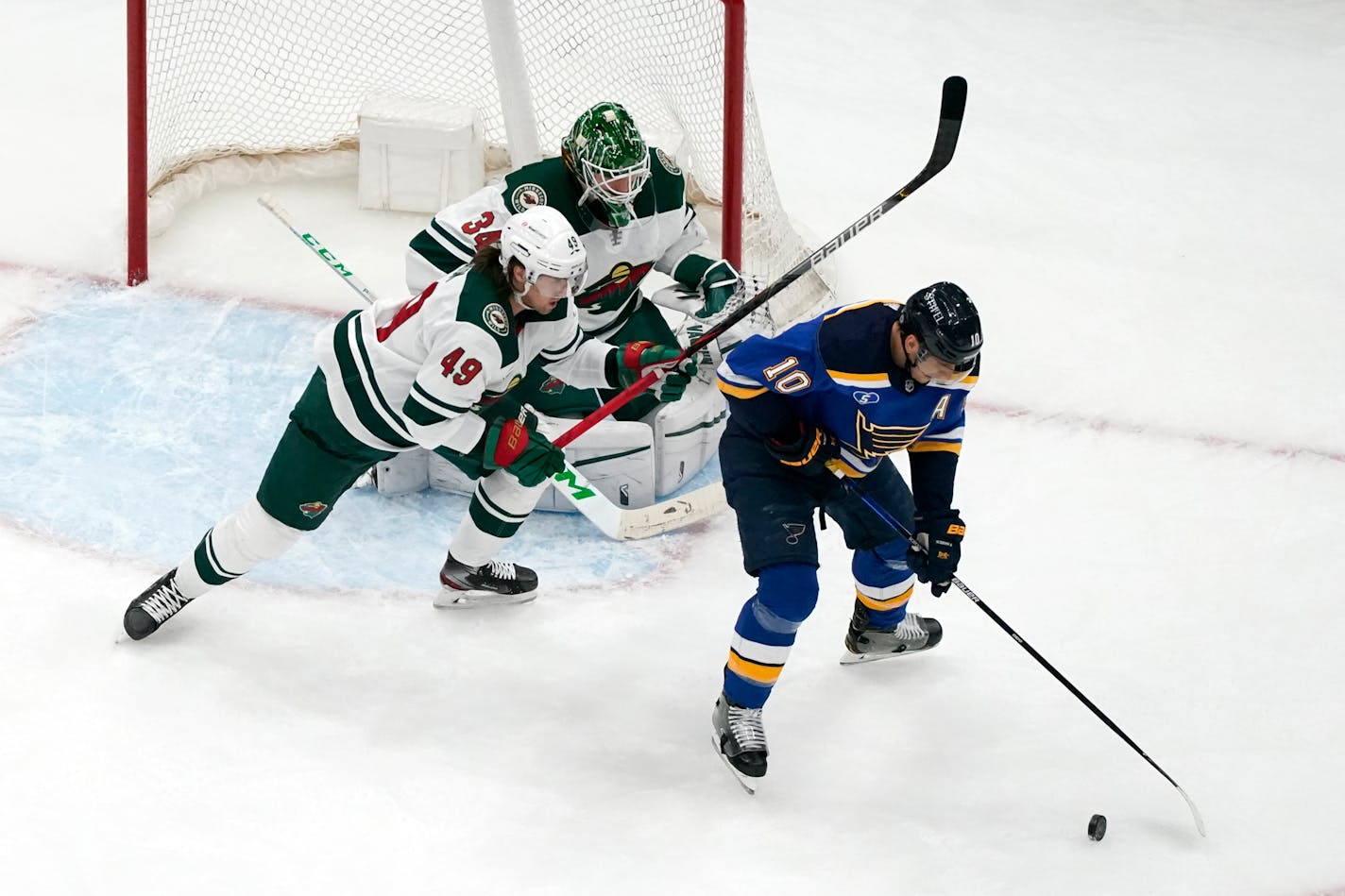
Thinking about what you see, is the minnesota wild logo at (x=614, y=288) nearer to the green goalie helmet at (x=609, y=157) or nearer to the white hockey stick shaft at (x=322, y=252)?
the green goalie helmet at (x=609, y=157)

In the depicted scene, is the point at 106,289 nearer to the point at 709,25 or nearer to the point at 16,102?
the point at 16,102

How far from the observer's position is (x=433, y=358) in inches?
114

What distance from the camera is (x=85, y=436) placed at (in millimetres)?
3971

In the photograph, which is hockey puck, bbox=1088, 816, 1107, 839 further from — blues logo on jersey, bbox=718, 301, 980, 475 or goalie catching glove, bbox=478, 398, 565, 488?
goalie catching glove, bbox=478, 398, 565, 488

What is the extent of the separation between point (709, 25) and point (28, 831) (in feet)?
8.49

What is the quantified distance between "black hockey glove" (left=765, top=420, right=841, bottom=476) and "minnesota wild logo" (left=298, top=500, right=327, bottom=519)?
86 cm

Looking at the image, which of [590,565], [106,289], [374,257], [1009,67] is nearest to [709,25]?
[374,257]

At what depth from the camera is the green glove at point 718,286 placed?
12.5 feet

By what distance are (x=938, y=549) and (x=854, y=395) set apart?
318 millimetres

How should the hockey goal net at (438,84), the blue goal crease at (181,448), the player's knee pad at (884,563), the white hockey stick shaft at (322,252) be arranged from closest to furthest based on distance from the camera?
the player's knee pad at (884,563) → the blue goal crease at (181,448) → the white hockey stick shaft at (322,252) → the hockey goal net at (438,84)

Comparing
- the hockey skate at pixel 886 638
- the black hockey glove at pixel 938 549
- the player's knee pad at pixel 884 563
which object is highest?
the black hockey glove at pixel 938 549

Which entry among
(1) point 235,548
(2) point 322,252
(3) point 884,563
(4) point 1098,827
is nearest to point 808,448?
(3) point 884,563

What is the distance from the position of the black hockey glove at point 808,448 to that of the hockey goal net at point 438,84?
4.90 feet

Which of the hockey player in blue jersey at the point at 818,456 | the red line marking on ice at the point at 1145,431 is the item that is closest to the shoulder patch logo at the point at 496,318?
the hockey player in blue jersey at the point at 818,456
